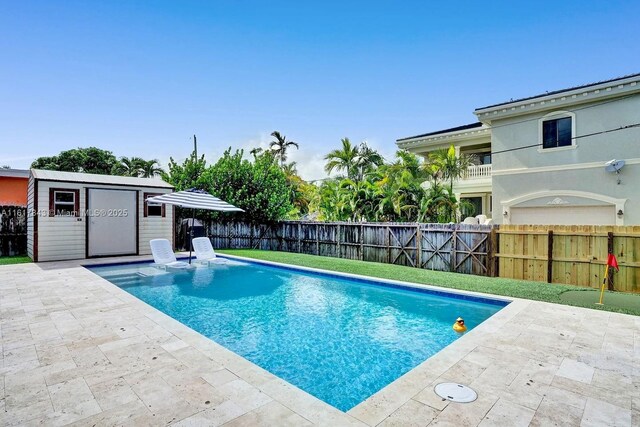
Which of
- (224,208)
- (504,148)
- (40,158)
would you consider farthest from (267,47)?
(40,158)

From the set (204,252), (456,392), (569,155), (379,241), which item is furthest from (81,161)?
(456,392)

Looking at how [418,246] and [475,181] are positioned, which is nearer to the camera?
[418,246]

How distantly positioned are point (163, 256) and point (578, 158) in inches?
629

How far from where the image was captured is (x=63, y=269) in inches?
396

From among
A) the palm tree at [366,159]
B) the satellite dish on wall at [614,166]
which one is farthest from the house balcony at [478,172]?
the palm tree at [366,159]

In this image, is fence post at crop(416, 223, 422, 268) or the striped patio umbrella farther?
fence post at crop(416, 223, 422, 268)

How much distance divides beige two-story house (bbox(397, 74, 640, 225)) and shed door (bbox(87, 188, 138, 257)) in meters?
15.6

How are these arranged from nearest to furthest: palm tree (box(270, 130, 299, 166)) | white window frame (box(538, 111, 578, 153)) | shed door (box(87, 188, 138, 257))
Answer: shed door (box(87, 188, 138, 257))
white window frame (box(538, 111, 578, 153))
palm tree (box(270, 130, 299, 166))

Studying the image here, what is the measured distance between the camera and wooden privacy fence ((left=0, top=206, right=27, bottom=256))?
13719 mm

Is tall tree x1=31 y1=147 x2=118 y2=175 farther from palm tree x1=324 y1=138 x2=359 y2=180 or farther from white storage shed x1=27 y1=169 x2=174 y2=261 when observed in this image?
white storage shed x1=27 y1=169 x2=174 y2=261

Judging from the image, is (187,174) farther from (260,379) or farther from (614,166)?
(614,166)

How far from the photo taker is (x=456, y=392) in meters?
3.16

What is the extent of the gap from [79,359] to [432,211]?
45.9 ft

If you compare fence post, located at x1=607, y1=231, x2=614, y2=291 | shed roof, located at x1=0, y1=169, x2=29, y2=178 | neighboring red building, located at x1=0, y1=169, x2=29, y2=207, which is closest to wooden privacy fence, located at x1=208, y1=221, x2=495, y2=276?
fence post, located at x1=607, y1=231, x2=614, y2=291
